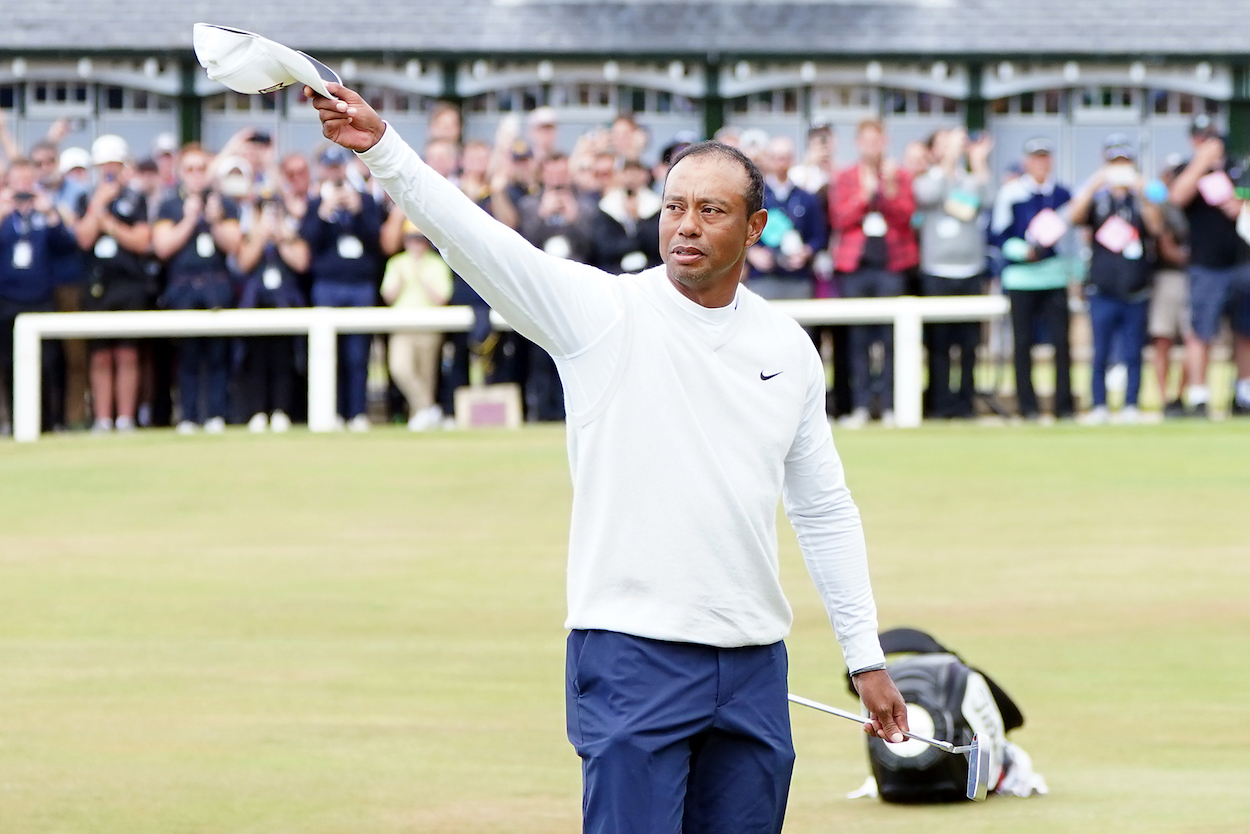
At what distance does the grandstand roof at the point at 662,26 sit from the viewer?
108 ft

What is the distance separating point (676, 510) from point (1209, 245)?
14.0 m

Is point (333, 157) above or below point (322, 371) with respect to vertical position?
above

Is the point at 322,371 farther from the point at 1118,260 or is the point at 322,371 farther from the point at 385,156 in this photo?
the point at 385,156

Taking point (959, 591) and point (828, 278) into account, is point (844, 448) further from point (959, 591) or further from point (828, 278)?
→ point (959, 591)

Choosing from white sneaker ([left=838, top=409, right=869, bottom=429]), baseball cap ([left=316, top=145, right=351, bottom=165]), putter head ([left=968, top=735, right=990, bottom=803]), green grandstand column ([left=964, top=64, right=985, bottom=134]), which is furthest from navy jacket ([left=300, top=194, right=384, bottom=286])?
green grandstand column ([left=964, top=64, right=985, bottom=134])

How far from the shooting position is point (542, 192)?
17.5 m

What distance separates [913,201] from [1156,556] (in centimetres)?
611

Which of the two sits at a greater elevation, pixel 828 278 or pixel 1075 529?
pixel 828 278

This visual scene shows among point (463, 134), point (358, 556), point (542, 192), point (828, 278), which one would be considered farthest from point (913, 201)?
point (463, 134)

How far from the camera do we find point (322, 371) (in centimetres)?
1752

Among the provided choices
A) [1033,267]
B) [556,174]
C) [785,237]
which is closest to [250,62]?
[556,174]

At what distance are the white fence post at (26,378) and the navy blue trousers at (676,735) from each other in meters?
13.8

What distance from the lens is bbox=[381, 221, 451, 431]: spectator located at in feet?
57.7

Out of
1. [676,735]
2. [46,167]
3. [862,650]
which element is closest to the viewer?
[676,735]
